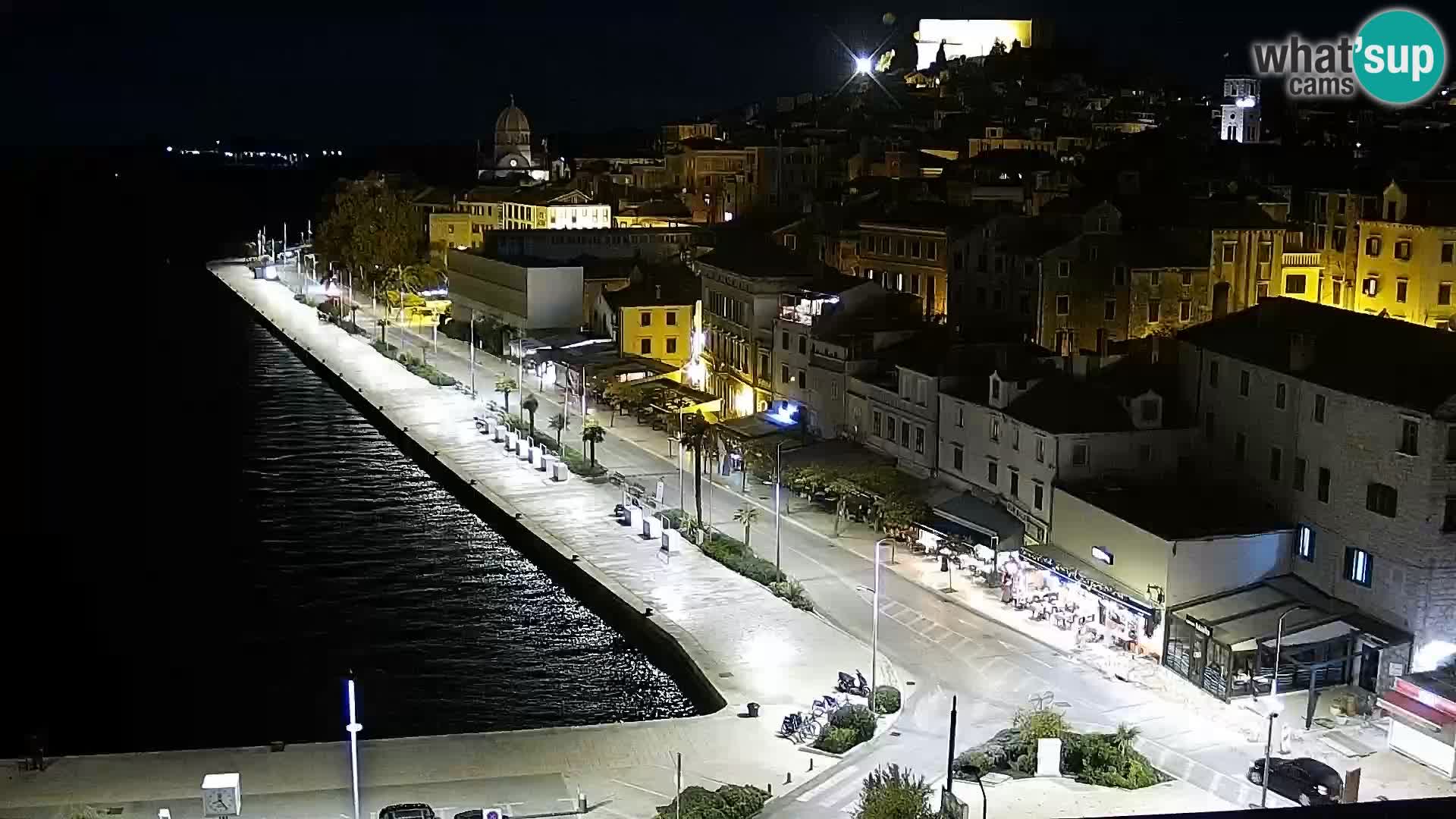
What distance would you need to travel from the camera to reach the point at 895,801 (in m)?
20.8

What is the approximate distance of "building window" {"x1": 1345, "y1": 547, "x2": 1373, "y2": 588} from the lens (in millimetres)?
30609

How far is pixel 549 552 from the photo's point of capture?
40.2 m

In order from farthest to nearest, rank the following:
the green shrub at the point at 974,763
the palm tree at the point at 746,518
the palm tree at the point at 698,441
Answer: the palm tree at the point at 698,441, the palm tree at the point at 746,518, the green shrub at the point at 974,763

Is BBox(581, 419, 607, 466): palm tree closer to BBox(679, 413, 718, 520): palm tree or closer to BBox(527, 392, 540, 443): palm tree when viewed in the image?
BBox(679, 413, 718, 520): palm tree

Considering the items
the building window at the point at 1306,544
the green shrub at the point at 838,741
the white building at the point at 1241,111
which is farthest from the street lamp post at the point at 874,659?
the white building at the point at 1241,111

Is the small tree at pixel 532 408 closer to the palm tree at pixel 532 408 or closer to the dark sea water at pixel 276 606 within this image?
the palm tree at pixel 532 408

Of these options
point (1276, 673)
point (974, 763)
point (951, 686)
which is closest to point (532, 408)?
point (951, 686)

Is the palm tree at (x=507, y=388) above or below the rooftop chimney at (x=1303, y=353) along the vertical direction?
below

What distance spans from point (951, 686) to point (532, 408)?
27.4m

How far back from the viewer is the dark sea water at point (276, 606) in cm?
3203

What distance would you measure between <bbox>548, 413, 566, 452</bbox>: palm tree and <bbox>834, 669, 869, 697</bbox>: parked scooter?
78.4 feet

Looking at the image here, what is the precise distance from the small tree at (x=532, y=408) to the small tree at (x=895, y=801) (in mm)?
32582

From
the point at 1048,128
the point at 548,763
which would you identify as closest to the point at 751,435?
the point at 548,763

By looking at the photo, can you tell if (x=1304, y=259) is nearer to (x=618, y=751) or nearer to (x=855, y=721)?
(x=855, y=721)
